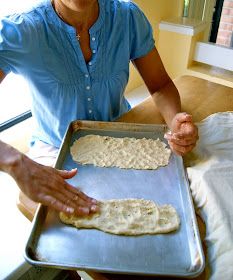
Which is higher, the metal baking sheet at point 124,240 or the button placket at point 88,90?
the button placket at point 88,90

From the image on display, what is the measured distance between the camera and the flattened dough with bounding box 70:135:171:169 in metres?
0.76

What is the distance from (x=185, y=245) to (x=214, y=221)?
77mm

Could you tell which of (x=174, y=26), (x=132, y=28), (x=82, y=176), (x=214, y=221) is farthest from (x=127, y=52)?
(x=174, y=26)

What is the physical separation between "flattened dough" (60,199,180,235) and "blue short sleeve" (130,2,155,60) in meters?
0.54

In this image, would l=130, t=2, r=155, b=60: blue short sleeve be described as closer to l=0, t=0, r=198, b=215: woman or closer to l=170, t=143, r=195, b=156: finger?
l=0, t=0, r=198, b=215: woman

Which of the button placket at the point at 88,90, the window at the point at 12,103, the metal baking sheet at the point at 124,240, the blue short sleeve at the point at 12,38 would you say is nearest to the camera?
the metal baking sheet at the point at 124,240

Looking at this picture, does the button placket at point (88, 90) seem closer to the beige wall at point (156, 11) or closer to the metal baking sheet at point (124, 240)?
the metal baking sheet at point (124, 240)

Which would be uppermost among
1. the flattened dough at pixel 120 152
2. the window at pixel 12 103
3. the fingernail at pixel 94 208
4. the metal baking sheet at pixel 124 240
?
the flattened dough at pixel 120 152

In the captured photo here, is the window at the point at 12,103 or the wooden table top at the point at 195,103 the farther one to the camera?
the window at the point at 12,103

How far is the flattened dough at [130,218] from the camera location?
59 cm

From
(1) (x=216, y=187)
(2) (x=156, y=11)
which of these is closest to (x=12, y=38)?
(1) (x=216, y=187)

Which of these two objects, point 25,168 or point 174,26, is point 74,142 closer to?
point 25,168

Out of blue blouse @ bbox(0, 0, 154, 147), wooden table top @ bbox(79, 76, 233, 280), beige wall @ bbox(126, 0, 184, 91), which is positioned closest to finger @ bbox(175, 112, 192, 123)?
wooden table top @ bbox(79, 76, 233, 280)

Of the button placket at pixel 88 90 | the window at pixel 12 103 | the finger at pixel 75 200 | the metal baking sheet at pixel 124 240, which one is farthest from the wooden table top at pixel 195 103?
the window at pixel 12 103
